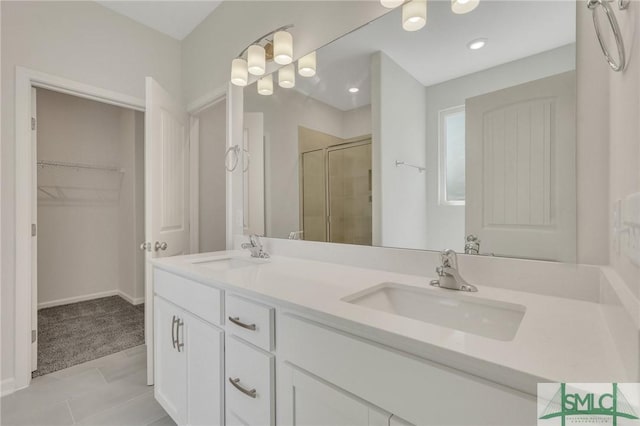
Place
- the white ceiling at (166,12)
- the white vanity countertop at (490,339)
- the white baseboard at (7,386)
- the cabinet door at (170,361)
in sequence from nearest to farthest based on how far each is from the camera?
the white vanity countertop at (490,339) → the cabinet door at (170,361) → the white baseboard at (7,386) → the white ceiling at (166,12)

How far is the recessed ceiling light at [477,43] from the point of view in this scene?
41.3 inches

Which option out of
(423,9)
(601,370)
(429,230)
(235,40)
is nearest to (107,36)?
(235,40)

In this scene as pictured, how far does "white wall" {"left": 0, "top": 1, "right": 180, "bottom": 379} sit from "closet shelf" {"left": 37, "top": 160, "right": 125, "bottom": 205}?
1671 mm

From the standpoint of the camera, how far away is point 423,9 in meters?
1.16

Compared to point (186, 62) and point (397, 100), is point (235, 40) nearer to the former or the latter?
point (186, 62)

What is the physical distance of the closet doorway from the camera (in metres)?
3.24

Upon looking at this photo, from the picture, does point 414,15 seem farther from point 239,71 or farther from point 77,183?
point 77,183

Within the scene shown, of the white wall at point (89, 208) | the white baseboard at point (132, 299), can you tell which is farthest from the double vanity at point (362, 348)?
the white wall at point (89, 208)

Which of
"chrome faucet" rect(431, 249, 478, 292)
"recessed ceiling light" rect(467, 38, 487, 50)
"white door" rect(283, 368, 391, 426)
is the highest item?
"recessed ceiling light" rect(467, 38, 487, 50)

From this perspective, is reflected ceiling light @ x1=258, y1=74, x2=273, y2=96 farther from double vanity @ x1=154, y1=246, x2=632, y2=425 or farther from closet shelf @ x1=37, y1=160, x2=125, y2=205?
closet shelf @ x1=37, y1=160, x2=125, y2=205

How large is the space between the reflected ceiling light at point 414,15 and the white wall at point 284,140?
1.59ft

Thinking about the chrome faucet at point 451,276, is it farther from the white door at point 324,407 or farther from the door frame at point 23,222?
the door frame at point 23,222

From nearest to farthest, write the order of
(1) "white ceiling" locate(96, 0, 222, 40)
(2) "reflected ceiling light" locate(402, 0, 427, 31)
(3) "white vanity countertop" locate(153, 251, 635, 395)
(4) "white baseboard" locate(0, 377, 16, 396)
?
(3) "white vanity countertop" locate(153, 251, 635, 395), (2) "reflected ceiling light" locate(402, 0, 427, 31), (4) "white baseboard" locate(0, 377, 16, 396), (1) "white ceiling" locate(96, 0, 222, 40)

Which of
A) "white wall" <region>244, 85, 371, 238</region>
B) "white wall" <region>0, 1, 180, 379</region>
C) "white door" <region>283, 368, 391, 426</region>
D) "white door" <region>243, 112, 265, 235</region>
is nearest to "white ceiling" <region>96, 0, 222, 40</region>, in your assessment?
"white wall" <region>0, 1, 180, 379</region>
